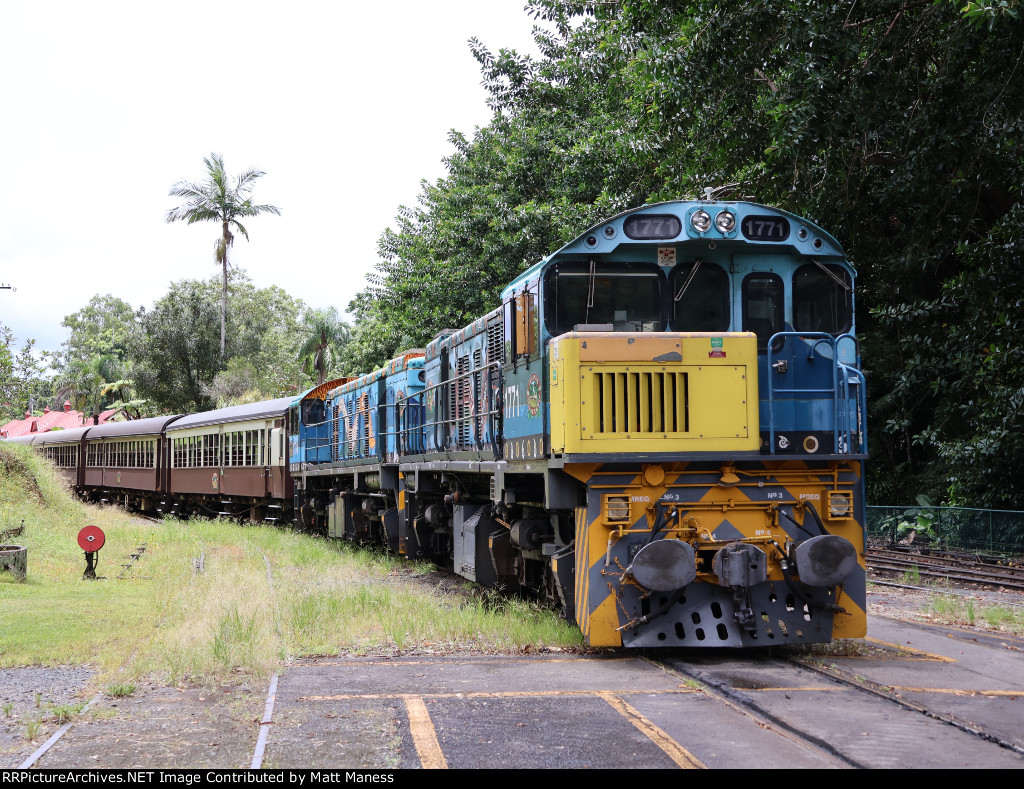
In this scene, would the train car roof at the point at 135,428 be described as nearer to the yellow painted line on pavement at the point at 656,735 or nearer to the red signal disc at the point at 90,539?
the red signal disc at the point at 90,539

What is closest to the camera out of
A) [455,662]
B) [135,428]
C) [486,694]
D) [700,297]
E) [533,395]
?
[486,694]

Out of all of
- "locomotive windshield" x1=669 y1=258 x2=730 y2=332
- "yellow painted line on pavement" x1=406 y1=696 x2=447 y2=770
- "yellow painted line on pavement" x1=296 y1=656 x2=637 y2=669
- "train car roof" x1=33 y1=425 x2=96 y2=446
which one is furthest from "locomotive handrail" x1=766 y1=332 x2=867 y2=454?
"train car roof" x1=33 y1=425 x2=96 y2=446

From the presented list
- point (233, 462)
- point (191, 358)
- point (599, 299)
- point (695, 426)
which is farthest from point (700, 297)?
point (191, 358)

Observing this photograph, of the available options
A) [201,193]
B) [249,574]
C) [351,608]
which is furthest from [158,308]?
[351,608]

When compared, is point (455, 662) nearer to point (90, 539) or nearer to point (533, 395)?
point (533, 395)

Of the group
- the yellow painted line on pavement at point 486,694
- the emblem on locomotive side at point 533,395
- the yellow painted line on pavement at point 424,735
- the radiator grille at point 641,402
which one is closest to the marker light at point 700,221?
the radiator grille at point 641,402

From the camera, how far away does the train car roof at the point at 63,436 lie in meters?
41.1

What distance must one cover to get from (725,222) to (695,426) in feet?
5.99

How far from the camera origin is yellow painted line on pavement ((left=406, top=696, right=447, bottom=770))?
5109mm

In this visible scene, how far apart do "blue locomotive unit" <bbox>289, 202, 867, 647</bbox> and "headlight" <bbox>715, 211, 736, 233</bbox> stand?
12 millimetres

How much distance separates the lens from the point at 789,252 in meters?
8.72

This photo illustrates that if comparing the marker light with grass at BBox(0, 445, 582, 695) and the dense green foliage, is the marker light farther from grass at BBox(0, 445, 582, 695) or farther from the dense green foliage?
Answer: the dense green foliage

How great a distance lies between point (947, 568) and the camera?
48.3 ft
